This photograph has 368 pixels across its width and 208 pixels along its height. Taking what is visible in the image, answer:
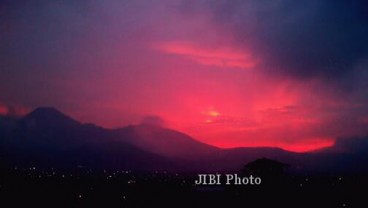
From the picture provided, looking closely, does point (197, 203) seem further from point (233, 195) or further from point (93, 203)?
point (93, 203)

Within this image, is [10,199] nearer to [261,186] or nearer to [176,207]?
[176,207]

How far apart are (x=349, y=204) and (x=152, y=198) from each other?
77.9 feet

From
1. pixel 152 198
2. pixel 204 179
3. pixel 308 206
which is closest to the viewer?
pixel 308 206

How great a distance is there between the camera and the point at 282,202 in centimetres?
4044

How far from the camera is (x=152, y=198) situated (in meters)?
52.0

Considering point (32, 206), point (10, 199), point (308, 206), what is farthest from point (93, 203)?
point (308, 206)

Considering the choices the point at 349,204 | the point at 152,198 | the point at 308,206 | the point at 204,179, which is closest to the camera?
the point at 308,206

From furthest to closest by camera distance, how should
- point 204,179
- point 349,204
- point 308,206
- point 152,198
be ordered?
point 152,198, point 204,179, point 349,204, point 308,206

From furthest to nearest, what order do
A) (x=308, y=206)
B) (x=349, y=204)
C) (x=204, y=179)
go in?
1. (x=204, y=179)
2. (x=349, y=204)
3. (x=308, y=206)

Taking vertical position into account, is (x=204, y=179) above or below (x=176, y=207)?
above

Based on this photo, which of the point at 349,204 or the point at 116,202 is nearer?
the point at 349,204

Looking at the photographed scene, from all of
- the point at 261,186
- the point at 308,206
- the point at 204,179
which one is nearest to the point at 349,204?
the point at 308,206

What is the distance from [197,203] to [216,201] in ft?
6.91

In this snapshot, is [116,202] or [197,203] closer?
[197,203]
